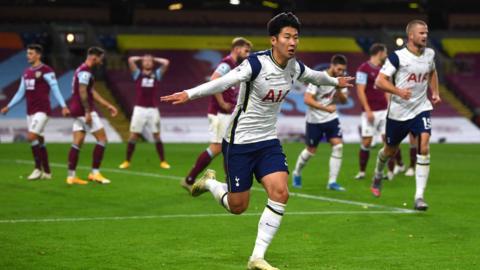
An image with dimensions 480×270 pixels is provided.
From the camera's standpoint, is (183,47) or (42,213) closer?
(42,213)

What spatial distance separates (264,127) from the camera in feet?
33.6

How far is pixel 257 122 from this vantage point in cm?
1020

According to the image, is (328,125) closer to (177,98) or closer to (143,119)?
(143,119)

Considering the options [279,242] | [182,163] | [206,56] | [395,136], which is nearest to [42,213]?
[279,242]

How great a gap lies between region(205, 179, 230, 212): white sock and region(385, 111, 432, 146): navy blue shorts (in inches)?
166

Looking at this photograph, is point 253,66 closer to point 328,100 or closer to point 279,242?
point 279,242

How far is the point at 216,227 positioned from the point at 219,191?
1.57 m

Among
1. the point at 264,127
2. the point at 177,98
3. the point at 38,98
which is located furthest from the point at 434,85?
the point at 38,98

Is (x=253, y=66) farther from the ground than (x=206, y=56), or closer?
farther from the ground

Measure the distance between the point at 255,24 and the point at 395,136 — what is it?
1568 inches

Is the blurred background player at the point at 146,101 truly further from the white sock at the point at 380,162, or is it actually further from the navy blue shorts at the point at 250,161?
the navy blue shorts at the point at 250,161

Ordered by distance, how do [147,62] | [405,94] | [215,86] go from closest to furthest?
[215,86]
[405,94]
[147,62]

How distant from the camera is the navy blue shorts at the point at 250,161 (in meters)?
10.1

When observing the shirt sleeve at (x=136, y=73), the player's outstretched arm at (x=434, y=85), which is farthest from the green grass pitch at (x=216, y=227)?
the shirt sleeve at (x=136, y=73)
